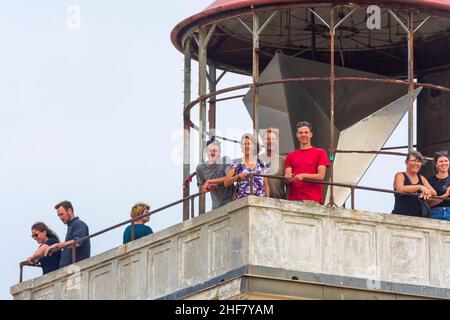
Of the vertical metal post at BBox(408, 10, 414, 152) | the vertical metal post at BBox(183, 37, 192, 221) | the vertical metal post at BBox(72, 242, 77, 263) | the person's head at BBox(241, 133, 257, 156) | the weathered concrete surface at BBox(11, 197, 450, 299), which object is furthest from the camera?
the vertical metal post at BBox(183, 37, 192, 221)

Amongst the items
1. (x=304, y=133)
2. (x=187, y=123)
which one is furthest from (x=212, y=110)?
(x=304, y=133)

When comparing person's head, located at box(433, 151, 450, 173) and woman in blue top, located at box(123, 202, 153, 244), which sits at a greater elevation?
person's head, located at box(433, 151, 450, 173)

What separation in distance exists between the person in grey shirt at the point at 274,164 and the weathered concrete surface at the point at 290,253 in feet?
3.13

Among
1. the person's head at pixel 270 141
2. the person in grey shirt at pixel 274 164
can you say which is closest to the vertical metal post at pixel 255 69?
the person in grey shirt at pixel 274 164

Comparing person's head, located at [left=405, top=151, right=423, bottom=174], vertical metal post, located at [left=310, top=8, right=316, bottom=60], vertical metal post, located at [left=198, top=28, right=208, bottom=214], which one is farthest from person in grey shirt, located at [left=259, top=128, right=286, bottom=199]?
vertical metal post, located at [left=310, top=8, right=316, bottom=60]

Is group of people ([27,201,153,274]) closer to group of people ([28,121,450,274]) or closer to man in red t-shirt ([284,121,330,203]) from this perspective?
group of people ([28,121,450,274])

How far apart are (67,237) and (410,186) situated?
713cm

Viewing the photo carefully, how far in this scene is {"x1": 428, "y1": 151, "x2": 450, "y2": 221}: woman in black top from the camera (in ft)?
201

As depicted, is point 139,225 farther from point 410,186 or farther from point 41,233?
point 410,186

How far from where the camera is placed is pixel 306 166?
59.9 m

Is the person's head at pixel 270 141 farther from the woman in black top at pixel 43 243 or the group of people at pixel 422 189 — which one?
the woman in black top at pixel 43 243

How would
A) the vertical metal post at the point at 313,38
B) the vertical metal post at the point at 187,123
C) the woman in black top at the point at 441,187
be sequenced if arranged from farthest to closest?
the vertical metal post at the point at 313,38 → the vertical metal post at the point at 187,123 → the woman in black top at the point at 441,187

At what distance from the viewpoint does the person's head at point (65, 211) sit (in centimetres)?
6303

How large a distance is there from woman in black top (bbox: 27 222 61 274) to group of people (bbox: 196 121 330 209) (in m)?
4.70
